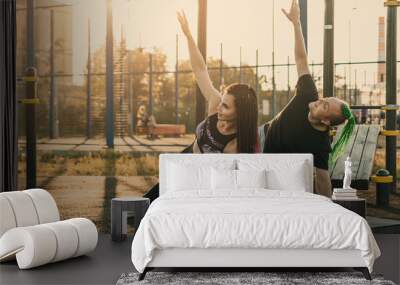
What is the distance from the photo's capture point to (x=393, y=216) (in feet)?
25.6

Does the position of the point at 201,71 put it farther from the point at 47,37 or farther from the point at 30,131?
the point at 30,131

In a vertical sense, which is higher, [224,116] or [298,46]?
[298,46]

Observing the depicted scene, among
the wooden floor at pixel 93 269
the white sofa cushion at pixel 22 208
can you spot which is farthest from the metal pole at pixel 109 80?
the white sofa cushion at pixel 22 208

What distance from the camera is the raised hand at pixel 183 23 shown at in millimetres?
7941

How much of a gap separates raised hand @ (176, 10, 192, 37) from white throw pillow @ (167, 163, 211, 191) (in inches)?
62.1

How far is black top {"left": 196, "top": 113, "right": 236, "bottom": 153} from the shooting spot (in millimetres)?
7883

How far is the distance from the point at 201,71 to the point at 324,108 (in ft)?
4.65

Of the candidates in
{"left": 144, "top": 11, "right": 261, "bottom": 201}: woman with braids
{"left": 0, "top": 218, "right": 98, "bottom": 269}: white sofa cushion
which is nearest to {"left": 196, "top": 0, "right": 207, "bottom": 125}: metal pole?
{"left": 144, "top": 11, "right": 261, "bottom": 201}: woman with braids

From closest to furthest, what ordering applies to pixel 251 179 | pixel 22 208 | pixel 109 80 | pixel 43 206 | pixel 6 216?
pixel 6 216, pixel 22 208, pixel 43 206, pixel 251 179, pixel 109 80

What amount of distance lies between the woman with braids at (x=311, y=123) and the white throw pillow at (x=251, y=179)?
33.6 inches

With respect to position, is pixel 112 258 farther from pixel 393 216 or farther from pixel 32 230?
pixel 393 216

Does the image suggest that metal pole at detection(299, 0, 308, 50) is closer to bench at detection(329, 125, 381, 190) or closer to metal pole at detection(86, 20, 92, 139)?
bench at detection(329, 125, 381, 190)

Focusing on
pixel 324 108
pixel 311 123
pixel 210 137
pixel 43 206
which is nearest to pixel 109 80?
pixel 210 137

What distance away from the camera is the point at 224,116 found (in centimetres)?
789
